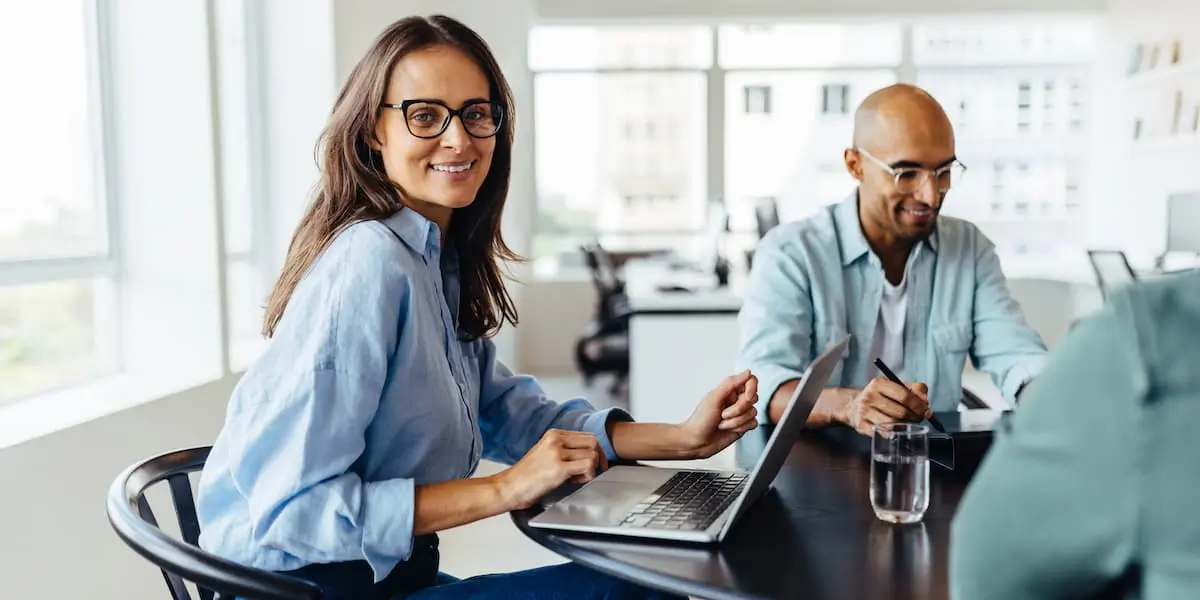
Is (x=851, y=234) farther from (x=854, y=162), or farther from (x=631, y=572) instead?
(x=631, y=572)

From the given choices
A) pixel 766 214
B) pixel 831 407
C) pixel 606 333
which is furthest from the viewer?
pixel 606 333

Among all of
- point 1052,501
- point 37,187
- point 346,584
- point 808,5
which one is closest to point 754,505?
point 346,584

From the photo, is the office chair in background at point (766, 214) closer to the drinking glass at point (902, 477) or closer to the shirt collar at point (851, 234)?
the shirt collar at point (851, 234)

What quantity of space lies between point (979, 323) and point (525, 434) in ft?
3.34

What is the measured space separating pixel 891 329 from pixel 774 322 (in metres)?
0.27

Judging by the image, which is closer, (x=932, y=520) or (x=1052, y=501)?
(x=1052, y=501)

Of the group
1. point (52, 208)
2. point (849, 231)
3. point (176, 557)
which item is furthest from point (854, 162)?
point (52, 208)

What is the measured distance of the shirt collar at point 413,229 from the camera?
1.41 m

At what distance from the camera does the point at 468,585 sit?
135 centimetres

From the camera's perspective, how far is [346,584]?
1307 mm

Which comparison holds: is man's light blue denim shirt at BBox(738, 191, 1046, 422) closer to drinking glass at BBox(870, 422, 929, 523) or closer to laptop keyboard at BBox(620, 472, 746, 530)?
laptop keyboard at BBox(620, 472, 746, 530)

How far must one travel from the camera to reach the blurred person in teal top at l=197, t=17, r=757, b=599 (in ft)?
4.02

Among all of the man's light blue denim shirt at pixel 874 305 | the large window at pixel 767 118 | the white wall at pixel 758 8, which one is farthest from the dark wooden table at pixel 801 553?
the large window at pixel 767 118

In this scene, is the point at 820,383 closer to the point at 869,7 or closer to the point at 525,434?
the point at 525,434
